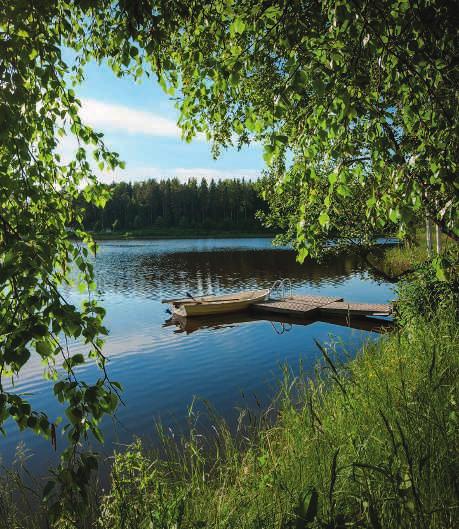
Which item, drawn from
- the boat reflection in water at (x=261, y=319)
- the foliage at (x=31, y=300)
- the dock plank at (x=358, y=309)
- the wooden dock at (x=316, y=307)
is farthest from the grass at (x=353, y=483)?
the wooden dock at (x=316, y=307)

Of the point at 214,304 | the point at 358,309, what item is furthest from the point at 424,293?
the point at 214,304

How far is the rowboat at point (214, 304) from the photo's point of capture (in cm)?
2289

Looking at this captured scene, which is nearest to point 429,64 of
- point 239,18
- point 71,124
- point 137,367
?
point 239,18

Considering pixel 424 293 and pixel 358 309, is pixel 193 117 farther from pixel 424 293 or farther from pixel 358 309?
pixel 358 309

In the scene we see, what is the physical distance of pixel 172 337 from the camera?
19344 millimetres

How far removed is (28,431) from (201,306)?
13316mm

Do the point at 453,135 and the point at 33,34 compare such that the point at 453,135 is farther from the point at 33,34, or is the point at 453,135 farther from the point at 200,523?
the point at 200,523

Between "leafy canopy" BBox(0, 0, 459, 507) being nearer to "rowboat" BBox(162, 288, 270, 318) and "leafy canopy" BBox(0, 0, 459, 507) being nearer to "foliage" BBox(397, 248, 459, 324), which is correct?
"foliage" BBox(397, 248, 459, 324)

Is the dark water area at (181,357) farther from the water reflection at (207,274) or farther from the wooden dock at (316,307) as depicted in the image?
the wooden dock at (316,307)

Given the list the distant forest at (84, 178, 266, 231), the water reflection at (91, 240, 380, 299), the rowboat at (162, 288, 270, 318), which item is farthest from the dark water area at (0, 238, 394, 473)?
the distant forest at (84, 178, 266, 231)

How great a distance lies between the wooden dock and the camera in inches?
846

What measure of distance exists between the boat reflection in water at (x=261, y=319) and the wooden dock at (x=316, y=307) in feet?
1.13

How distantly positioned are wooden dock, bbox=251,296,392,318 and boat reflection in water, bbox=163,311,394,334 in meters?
0.34

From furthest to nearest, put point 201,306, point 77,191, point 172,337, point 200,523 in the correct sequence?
1. point 201,306
2. point 172,337
3. point 77,191
4. point 200,523
